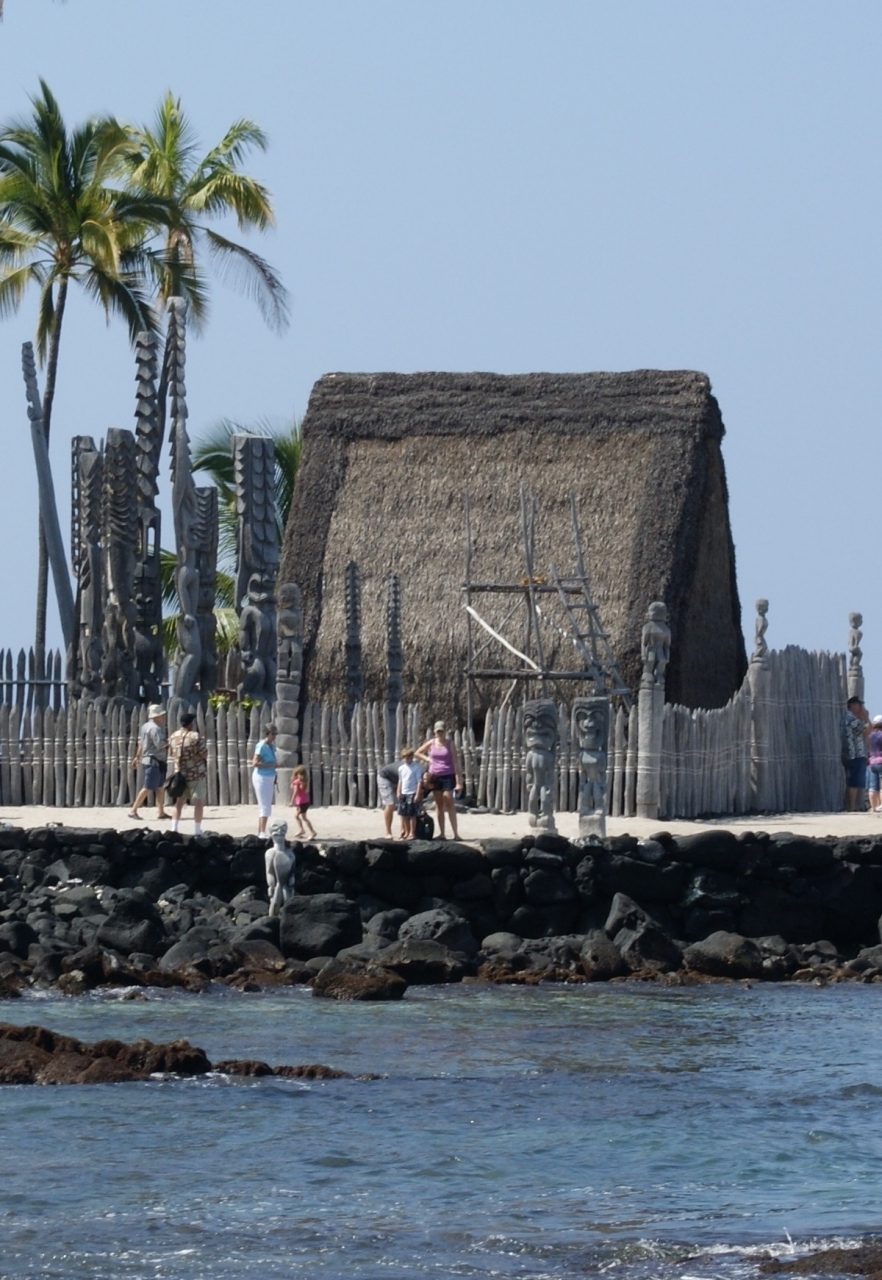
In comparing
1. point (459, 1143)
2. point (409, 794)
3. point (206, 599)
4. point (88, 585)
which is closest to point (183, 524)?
point (206, 599)

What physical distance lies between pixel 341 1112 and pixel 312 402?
19194 mm

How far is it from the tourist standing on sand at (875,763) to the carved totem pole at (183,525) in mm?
6993

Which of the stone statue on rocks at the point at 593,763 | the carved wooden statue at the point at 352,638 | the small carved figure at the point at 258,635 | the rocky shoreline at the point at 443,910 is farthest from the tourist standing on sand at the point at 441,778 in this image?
the carved wooden statue at the point at 352,638

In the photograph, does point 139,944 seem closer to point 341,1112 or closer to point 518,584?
point 341,1112

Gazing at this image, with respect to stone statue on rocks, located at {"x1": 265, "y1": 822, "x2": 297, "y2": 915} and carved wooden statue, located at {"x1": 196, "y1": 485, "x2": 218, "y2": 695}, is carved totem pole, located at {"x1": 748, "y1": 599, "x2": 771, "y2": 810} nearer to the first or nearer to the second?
carved wooden statue, located at {"x1": 196, "y1": 485, "x2": 218, "y2": 695}

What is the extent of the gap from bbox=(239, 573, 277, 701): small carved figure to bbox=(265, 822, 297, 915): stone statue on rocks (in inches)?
193

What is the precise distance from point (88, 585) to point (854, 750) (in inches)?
343

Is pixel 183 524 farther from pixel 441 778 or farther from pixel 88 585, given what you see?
pixel 441 778

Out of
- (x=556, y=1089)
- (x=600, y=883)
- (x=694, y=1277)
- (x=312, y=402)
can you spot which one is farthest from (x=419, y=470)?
(x=694, y=1277)

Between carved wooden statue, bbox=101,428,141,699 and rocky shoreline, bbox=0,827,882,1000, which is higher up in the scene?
carved wooden statue, bbox=101,428,141,699

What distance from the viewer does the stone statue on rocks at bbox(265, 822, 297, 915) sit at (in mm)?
19062

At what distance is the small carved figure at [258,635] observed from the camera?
2406cm

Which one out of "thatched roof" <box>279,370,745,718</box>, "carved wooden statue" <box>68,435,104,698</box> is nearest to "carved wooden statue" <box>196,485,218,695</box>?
"carved wooden statue" <box>68,435,104,698</box>

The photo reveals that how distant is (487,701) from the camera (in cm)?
2791
